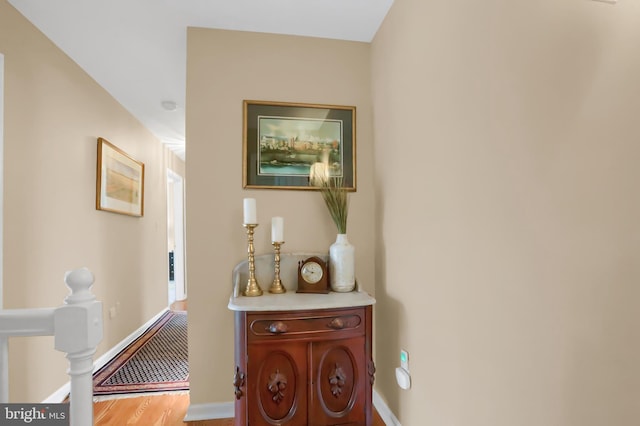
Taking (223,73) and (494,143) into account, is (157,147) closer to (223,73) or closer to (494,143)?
(223,73)

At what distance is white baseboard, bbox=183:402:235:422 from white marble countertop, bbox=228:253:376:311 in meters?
0.70

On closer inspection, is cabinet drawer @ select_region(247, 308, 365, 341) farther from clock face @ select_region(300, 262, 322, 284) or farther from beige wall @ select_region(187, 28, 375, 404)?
beige wall @ select_region(187, 28, 375, 404)

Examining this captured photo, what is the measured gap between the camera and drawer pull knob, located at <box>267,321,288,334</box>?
1.64 meters

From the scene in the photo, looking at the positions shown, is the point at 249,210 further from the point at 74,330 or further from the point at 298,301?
the point at 74,330

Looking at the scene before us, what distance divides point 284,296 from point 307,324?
0.27 m

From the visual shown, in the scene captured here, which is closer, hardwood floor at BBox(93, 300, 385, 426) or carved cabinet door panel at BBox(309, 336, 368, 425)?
carved cabinet door panel at BBox(309, 336, 368, 425)

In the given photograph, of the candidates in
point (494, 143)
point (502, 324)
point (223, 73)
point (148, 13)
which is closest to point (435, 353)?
point (502, 324)

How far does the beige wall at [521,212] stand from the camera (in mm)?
721

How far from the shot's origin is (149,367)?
2.83 m

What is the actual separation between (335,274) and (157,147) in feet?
11.5

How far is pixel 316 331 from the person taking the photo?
1.69m

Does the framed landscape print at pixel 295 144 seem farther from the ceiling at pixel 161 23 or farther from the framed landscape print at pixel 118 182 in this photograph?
the framed landscape print at pixel 118 182

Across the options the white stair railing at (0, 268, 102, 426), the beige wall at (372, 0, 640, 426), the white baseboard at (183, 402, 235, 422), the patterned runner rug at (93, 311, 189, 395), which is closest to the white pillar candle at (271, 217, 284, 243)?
the beige wall at (372, 0, 640, 426)

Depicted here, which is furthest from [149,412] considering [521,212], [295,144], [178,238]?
[178,238]
